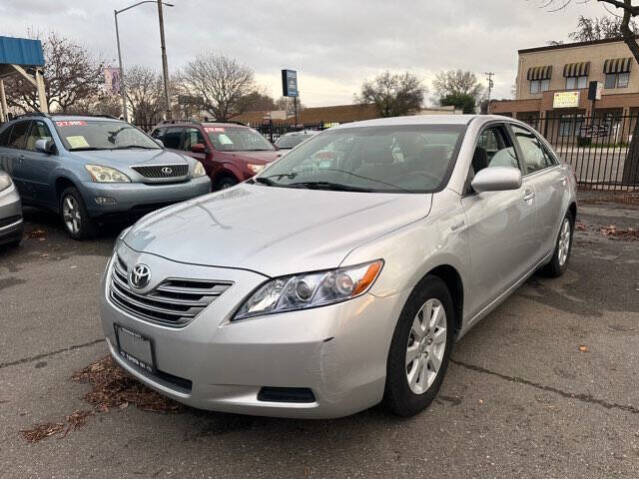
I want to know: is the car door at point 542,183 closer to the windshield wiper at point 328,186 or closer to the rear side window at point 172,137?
the windshield wiper at point 328,186

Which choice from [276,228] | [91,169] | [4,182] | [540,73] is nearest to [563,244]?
[276,228]

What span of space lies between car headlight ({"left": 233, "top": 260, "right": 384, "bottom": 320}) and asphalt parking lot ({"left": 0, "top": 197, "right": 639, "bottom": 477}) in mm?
795

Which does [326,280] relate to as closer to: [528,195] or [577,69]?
[528,195]

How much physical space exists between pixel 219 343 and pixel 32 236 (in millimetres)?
6253

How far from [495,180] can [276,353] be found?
1758 millimetres

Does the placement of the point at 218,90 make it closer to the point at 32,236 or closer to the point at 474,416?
the point at 32,236

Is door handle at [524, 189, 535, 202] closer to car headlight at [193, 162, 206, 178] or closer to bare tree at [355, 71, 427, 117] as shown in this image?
car headlight at [193, 162, 206, 178]

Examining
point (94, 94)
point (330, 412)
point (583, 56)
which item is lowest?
point (330, 412)

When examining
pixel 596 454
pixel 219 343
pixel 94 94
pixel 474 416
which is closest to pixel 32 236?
pixel 219 343

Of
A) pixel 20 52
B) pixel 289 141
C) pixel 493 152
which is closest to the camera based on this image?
pixel 493 152

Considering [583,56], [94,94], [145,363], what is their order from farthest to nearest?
[583,56] → [94,94] → [145,363]

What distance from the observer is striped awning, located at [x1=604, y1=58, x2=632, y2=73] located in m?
42.0

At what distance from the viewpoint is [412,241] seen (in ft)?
8.32

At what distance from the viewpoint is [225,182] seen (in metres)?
8.86
